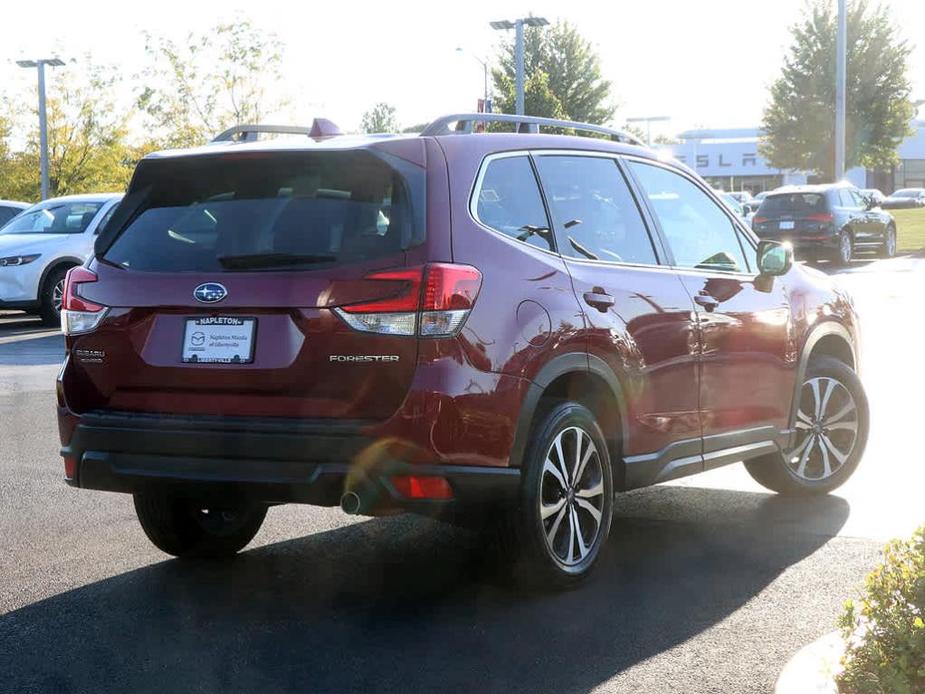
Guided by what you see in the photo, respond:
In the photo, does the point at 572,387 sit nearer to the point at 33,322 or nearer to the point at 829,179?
the point at 33,322

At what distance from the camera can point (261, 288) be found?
17.0 feet

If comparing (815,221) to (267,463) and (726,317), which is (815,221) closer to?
(726,317)

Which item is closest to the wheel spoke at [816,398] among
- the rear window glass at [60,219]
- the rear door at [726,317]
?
the rear door at [726,317]

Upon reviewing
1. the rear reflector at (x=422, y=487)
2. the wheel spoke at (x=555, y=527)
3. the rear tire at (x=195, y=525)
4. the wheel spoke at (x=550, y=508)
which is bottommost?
the rear tire at (x=195, y=525)

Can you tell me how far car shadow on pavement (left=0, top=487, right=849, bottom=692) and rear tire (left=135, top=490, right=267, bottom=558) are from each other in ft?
0.30

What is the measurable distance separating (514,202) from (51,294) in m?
15.7

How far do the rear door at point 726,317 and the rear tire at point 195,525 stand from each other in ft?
6.71

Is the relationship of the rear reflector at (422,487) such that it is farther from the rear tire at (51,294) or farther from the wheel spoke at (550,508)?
the rear tire at (51,294)

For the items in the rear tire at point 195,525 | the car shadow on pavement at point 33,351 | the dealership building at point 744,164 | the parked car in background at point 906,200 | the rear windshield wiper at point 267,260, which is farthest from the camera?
the dealership building at point 744,164

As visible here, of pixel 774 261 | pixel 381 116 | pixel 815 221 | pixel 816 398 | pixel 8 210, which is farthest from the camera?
pixel 381 116

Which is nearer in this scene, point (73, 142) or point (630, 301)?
point (630, 301)

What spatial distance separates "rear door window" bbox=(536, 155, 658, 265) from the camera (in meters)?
5.98

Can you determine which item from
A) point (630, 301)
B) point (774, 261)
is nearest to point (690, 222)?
point (774, 261)

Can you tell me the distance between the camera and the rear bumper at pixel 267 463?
16.6 feet
